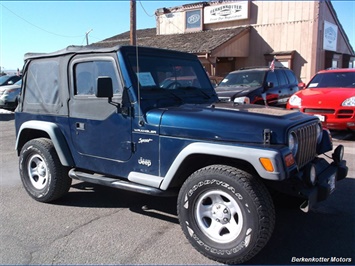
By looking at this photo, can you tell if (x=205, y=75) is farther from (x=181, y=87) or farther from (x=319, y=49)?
(x=319, y=49)

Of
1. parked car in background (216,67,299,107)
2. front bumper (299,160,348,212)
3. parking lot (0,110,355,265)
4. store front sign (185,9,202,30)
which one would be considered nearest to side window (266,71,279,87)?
parked car in background (216,67,299,107)

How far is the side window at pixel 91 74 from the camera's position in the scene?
376 centimetres

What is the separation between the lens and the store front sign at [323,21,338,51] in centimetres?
2014

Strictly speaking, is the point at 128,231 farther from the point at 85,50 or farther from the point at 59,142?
the point at 85,50

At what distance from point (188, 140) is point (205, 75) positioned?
1745 mm

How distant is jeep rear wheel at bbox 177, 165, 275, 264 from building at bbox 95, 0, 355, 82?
16.8 m

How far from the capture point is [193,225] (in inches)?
124

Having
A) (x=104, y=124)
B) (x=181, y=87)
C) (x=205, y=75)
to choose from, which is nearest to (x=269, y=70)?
(x=205, y=75)

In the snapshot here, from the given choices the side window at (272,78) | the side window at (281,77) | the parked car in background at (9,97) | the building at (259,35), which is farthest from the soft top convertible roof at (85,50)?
the building at (259,35)

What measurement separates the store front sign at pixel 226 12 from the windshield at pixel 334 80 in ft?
41.8

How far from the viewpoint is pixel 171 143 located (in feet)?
10.9

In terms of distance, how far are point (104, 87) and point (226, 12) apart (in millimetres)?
19813

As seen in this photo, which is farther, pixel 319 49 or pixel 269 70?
pixel 319 49

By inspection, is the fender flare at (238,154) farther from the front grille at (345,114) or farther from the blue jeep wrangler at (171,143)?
the front grille at (345,114)
